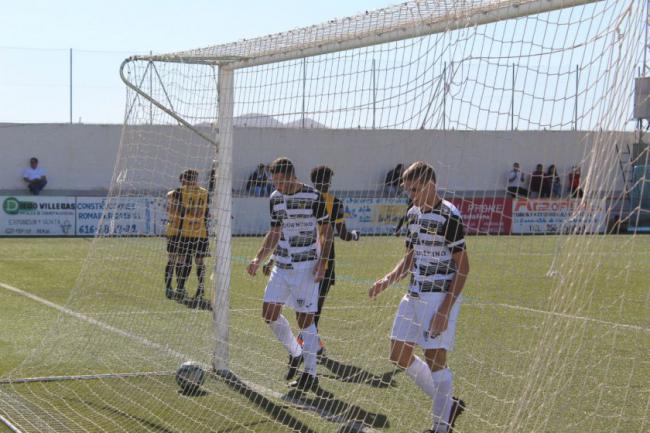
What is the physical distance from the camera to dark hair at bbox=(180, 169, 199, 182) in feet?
34.2

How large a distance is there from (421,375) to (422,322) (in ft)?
1.31

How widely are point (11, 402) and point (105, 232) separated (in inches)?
126

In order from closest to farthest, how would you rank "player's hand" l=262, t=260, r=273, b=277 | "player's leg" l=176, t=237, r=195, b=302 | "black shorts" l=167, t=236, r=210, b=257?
"player's hand" l=262, t=260, r=273, b=277, "black shorts" l=167, t=236, r=210, b=257, "player's leg" l=176, t=237, r=195, b=302

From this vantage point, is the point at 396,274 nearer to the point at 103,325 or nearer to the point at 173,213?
the point at 103,325

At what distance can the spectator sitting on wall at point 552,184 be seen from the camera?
643 centimetres

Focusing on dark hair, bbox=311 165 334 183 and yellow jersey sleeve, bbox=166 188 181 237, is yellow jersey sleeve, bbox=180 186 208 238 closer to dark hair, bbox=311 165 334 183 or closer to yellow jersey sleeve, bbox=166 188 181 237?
yellow jersey sleeve, bbox=166 188 181 237

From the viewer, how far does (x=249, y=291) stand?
14.7 metres

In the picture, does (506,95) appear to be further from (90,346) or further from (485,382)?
(90,346)

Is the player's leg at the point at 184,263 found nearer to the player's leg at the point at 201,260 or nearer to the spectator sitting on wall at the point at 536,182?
the player's leg at the point at 201,260

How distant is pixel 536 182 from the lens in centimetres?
761

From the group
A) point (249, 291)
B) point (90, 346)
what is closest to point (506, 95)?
point (90, 346)

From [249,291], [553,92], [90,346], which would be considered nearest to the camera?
[553,92]

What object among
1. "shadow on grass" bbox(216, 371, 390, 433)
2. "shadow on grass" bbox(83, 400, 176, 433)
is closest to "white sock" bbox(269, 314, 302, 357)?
"shadow on grass" bbox(216, 371, 390, 433)

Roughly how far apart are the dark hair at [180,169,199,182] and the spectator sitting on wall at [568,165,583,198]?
16.2ft
